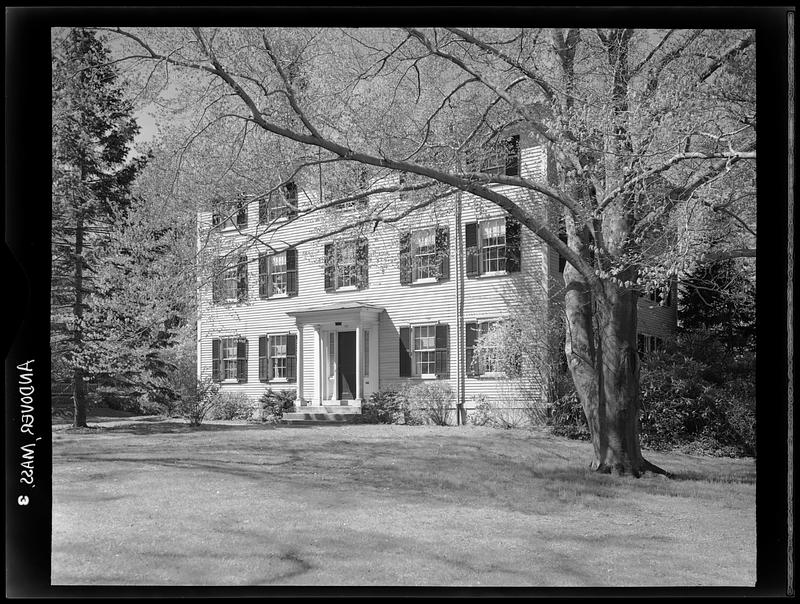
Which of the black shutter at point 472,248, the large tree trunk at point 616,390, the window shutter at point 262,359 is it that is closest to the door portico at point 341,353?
the window shutter at point 262,359

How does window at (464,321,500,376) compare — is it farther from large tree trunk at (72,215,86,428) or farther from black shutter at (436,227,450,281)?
large tree trunk at (72,215,86,428)

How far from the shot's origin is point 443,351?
13461mm

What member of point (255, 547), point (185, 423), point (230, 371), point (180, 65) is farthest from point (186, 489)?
point (230, 371)

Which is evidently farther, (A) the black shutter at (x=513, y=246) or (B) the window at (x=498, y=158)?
(A) the black shutter at (x=513, y=246)

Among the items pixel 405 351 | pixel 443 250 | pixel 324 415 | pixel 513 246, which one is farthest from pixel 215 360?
pixel 513 246

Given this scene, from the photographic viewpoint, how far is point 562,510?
810cm

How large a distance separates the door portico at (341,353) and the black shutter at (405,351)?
50 centimetres

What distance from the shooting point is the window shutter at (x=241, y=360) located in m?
14.3

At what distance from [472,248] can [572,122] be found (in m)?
5.92

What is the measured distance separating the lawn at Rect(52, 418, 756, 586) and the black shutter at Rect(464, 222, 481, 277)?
312 centimetres

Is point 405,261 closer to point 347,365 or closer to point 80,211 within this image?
point 347,365

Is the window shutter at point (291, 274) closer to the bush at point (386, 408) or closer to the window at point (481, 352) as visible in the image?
the bush at point (386, 408)

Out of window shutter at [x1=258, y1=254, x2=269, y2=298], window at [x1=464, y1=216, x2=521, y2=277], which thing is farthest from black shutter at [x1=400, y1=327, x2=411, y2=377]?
window shutter at [x1=258, y1=254, x2=269, y2=298]
